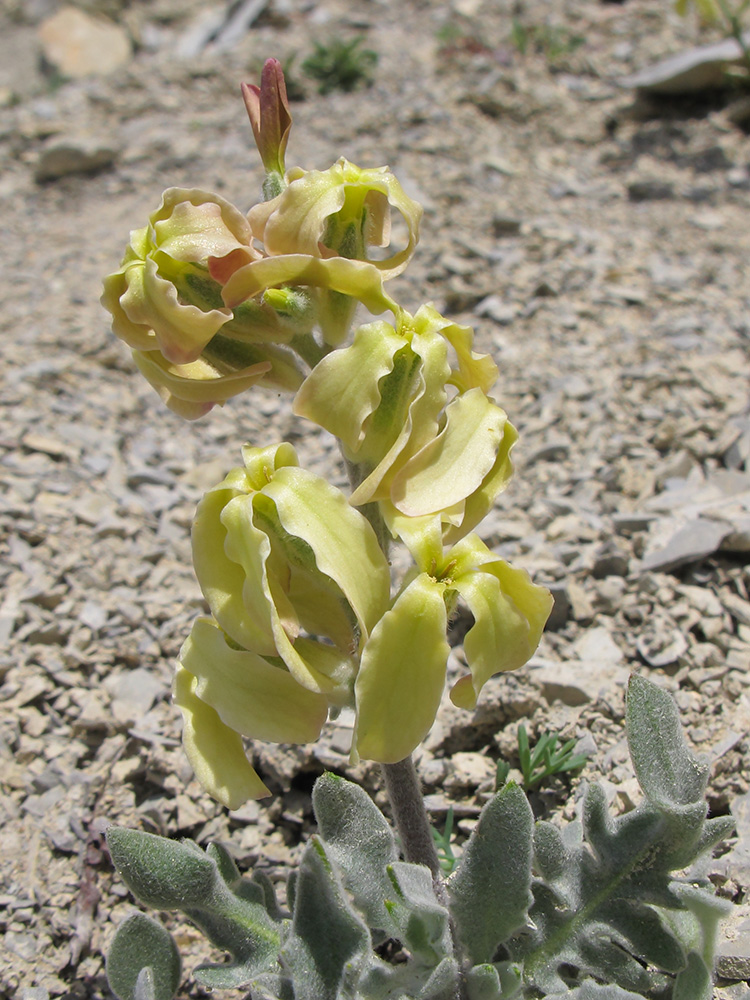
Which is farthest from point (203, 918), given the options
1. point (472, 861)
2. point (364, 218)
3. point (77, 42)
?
point (77, 42)

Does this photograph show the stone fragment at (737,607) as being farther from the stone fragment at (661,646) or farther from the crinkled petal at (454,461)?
the crinkled petal at (454,461)

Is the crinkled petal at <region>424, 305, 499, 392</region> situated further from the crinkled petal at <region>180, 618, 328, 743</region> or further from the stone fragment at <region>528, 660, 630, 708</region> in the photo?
the stone fragment at <region>528, 660, 630, 708</region>

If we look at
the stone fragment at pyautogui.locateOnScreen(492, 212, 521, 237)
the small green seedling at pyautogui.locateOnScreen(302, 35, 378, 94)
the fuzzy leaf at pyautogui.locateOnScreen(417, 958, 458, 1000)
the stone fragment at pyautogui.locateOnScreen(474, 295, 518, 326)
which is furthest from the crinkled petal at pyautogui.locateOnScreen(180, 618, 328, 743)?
the small green seedling at pyautogui.locateOnScreen(302, 35, 378, 94)

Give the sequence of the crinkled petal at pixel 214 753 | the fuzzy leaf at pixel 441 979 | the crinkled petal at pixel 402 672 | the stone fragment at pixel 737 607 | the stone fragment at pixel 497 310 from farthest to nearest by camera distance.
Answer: the stone fragment at pixel 497 310
the stone fragment at pixel 737 607
the crinkled petal at pixel 214 753
the fuzzy leaf at pixel 441 979
the crinkled petal at pixel 402 672

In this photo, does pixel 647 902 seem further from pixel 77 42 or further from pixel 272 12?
pixel 77 42

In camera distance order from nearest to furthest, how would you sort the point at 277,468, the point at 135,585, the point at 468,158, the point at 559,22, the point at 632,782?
the point at 277,468 < the point at 632,782 < the point at 135,585 < the point at 468,158 < the point at 559,22

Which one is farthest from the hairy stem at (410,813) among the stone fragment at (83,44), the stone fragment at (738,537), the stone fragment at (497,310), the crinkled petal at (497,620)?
the stone fragment at (83,44)

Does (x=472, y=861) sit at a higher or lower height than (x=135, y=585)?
higher
